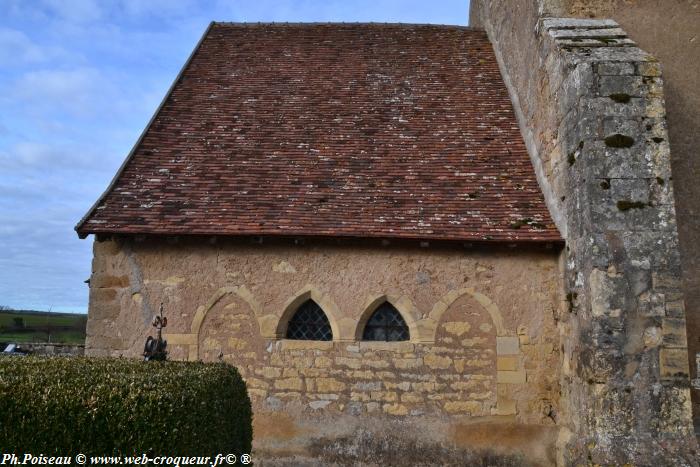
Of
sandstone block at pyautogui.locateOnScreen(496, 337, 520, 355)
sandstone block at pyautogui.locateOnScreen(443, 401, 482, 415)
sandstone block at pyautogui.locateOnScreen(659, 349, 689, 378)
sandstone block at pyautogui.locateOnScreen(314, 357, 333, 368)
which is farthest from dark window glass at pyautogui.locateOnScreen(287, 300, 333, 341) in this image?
sandstone block at pyautogui.locateOnScreen(659, 349, 689, 378)

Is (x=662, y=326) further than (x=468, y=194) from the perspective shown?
No

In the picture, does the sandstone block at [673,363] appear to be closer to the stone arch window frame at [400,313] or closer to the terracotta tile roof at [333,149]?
the terracotta tile roof at [333,149]

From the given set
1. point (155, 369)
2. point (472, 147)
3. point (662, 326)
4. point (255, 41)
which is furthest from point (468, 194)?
point (255, 41)

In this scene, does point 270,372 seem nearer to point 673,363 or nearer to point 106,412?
point 106,412

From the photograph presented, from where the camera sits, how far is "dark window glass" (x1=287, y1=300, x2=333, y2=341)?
25.7ft

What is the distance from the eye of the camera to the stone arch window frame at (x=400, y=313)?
757cm

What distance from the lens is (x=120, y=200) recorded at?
8125 mm

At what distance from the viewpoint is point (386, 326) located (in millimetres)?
7793

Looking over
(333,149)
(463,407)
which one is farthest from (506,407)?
(333,149)

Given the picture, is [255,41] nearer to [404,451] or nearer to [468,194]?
[468,194]

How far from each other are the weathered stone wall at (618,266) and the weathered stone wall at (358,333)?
546 millimetres

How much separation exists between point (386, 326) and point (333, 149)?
294 cm

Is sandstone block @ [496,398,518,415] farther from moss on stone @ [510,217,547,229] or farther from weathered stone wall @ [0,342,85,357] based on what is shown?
weathered stone wall @ [0,342,85,357]

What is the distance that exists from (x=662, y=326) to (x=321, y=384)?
159 inches
